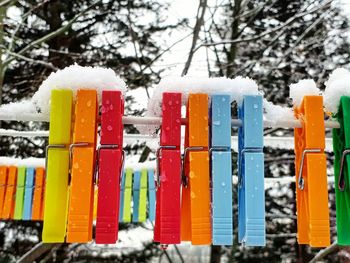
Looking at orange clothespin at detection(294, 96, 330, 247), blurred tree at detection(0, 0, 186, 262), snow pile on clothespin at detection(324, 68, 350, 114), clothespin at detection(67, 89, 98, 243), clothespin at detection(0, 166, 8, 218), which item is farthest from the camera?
blurred tree at detection(0, 0, 186, 262)

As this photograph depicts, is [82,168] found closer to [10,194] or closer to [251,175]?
[251,175]

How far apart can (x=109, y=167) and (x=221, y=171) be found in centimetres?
38

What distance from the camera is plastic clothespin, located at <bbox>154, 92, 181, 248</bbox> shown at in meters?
1.62

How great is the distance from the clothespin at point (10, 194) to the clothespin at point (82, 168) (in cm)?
238

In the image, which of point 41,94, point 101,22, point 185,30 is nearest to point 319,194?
point 41,94

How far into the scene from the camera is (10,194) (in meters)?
3.82

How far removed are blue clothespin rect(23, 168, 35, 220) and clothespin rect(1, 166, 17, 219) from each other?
3.8 inches

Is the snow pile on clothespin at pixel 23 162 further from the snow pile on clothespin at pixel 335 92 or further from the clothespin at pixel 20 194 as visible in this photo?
the snow pile on clothespin at pixel 335 92

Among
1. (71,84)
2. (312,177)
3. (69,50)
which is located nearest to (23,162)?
(71,84)

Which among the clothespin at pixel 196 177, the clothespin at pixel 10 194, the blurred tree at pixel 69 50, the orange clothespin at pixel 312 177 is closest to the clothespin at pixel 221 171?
the clothespin at pixel 196 177

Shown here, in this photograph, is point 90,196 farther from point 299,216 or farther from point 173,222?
point 299,216

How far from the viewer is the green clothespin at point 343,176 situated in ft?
5.72

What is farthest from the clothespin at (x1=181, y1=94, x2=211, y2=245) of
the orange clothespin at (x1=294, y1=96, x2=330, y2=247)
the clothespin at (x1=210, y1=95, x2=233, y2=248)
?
the orange clothespin at (x1=294, y1=96, x2=330, y2=247)

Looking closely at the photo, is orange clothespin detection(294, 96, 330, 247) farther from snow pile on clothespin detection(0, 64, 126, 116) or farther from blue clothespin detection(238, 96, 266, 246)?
snow pile on clothespin detection(0, 64, 126, 116)
